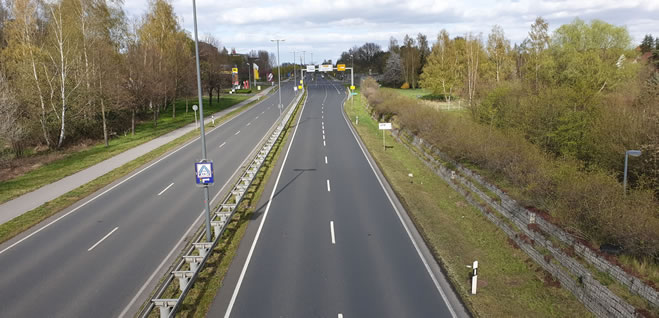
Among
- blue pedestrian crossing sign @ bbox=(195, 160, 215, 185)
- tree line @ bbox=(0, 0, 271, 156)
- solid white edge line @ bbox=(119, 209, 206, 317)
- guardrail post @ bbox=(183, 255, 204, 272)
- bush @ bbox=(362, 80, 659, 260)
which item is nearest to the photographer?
bush @ bbox=(362, 80, 659, 260)

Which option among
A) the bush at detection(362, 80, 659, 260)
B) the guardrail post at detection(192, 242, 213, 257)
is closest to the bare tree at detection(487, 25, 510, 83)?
the bush at detection(362, 80, 659, 260)

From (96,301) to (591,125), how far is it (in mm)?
22182

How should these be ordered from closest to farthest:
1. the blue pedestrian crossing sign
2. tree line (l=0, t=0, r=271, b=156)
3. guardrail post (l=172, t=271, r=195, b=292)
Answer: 1. guardrail post (l=172, t=271, r=195, b=292)
2. the blue pedestrian crossing sign
3. tree line (l=0, t=0, r=271, b=156)

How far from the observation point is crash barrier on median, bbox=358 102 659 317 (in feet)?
33.1

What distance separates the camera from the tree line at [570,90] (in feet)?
54.3

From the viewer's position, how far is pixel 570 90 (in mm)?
22734

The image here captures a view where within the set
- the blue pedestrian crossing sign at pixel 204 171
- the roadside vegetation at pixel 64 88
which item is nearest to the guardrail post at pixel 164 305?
the blue pedestrian crossing sign at pixel 204 171

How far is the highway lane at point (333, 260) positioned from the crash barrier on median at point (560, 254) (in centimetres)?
383

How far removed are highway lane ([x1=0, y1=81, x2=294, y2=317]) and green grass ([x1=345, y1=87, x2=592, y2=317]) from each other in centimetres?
972

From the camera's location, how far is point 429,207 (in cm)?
1955

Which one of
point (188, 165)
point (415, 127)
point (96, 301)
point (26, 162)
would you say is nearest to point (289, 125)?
point (415, 127)

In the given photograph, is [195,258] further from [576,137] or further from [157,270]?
[576,137]

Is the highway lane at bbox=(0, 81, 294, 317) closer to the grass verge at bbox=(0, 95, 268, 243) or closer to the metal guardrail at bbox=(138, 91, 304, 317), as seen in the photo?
the grass verge at bbox=(0, 95, 268, 243)

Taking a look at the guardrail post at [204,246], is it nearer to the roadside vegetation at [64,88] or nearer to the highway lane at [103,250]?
the highway lane at [103,250]
